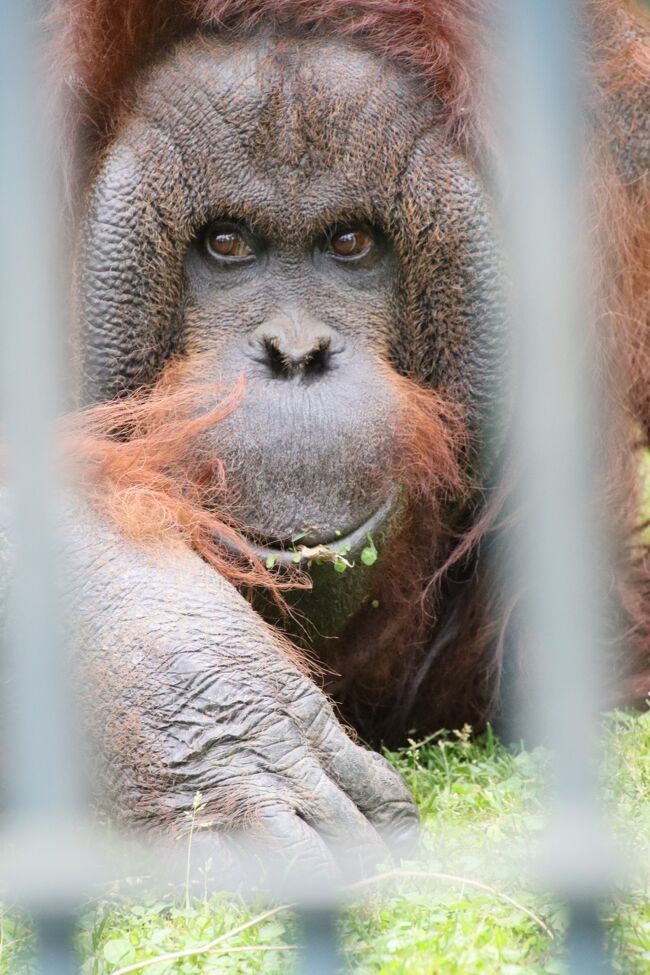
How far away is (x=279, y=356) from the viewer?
2.28m

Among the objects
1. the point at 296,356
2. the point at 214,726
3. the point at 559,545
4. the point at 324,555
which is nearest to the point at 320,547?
the point at 324,555

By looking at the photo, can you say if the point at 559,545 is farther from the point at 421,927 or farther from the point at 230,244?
the point at 230,244

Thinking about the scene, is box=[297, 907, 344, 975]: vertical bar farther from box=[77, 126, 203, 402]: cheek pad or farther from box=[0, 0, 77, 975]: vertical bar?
box=[77, 126, 203, 402]: cheek pad

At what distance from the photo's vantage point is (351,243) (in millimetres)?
2467

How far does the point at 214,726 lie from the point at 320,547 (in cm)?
47

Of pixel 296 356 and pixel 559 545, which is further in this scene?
pixel 296 356

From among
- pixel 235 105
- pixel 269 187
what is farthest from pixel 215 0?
pixel 269 187

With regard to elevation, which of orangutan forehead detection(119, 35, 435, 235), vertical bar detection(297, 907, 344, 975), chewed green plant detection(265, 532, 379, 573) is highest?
orangutan forehead detection(119, 35, 435, 235)

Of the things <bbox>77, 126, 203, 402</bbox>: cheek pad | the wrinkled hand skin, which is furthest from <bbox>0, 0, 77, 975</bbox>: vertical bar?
<bbox>77, 126, 203, 402</bbox>: cheek pad

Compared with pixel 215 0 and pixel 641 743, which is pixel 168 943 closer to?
pixel 641 743

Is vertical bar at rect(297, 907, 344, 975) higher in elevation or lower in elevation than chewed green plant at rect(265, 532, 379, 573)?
lower

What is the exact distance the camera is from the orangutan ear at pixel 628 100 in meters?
2.52

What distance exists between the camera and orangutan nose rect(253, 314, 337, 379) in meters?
2.26

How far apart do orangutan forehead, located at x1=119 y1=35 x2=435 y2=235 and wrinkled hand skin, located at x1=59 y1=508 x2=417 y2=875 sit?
778 mm
